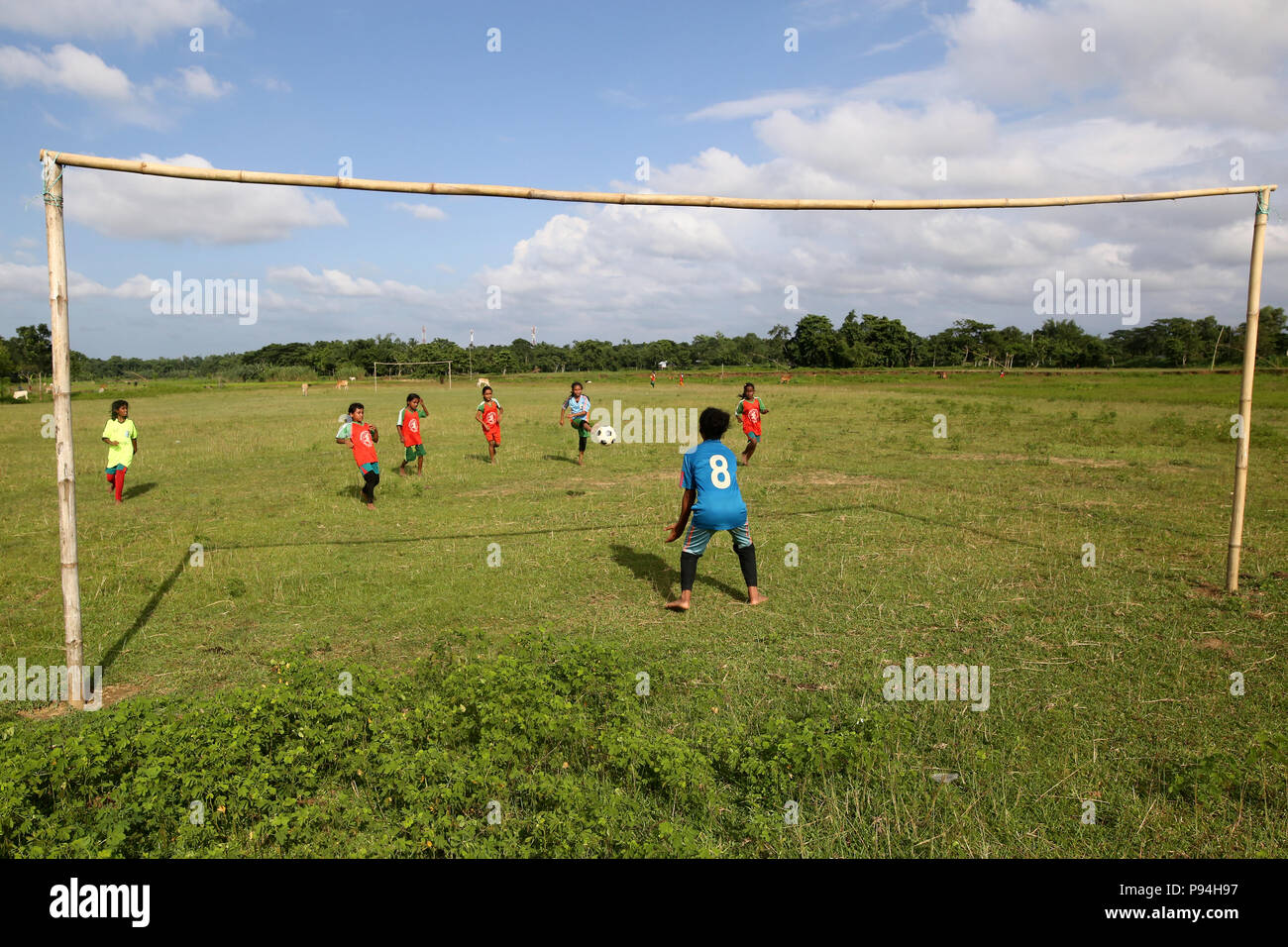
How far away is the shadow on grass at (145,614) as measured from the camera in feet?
21.8

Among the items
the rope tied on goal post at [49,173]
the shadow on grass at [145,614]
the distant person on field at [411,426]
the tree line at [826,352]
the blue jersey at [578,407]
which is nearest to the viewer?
the rope tied on goal post at [49,173]

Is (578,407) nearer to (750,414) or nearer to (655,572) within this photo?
(750,414)

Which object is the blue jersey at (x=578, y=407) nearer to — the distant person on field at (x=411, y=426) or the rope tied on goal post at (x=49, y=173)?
the distant person on field at (x=411, y=426)

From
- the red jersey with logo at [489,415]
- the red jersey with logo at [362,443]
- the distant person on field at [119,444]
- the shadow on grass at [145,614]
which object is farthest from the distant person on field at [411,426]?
the shadow on grass at [145,614]

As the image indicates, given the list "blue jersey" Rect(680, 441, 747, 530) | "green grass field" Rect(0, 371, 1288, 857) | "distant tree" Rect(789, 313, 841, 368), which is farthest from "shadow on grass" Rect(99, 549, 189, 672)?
"distant tree" Rect(789, 313, 841, 368)

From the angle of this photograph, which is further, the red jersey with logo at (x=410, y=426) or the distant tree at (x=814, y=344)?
the distant tree at (x=814, y=344)

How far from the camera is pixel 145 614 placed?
779cm

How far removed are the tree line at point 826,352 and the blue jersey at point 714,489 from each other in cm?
8621

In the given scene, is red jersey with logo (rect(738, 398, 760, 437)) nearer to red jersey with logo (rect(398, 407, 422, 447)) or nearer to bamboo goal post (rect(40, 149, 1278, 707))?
red jersey with logo (rect(398, 407, 422, 447))

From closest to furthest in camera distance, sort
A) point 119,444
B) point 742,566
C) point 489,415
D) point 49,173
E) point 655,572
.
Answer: point 49,173 < point 742,566 < point 655,572 < point 119,444 < point 489,415

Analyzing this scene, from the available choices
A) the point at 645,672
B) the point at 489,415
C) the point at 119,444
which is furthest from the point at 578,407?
the point at 645,672

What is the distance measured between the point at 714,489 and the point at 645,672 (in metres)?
2.33

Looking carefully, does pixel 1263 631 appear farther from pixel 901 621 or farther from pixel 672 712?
pixel 672 712
